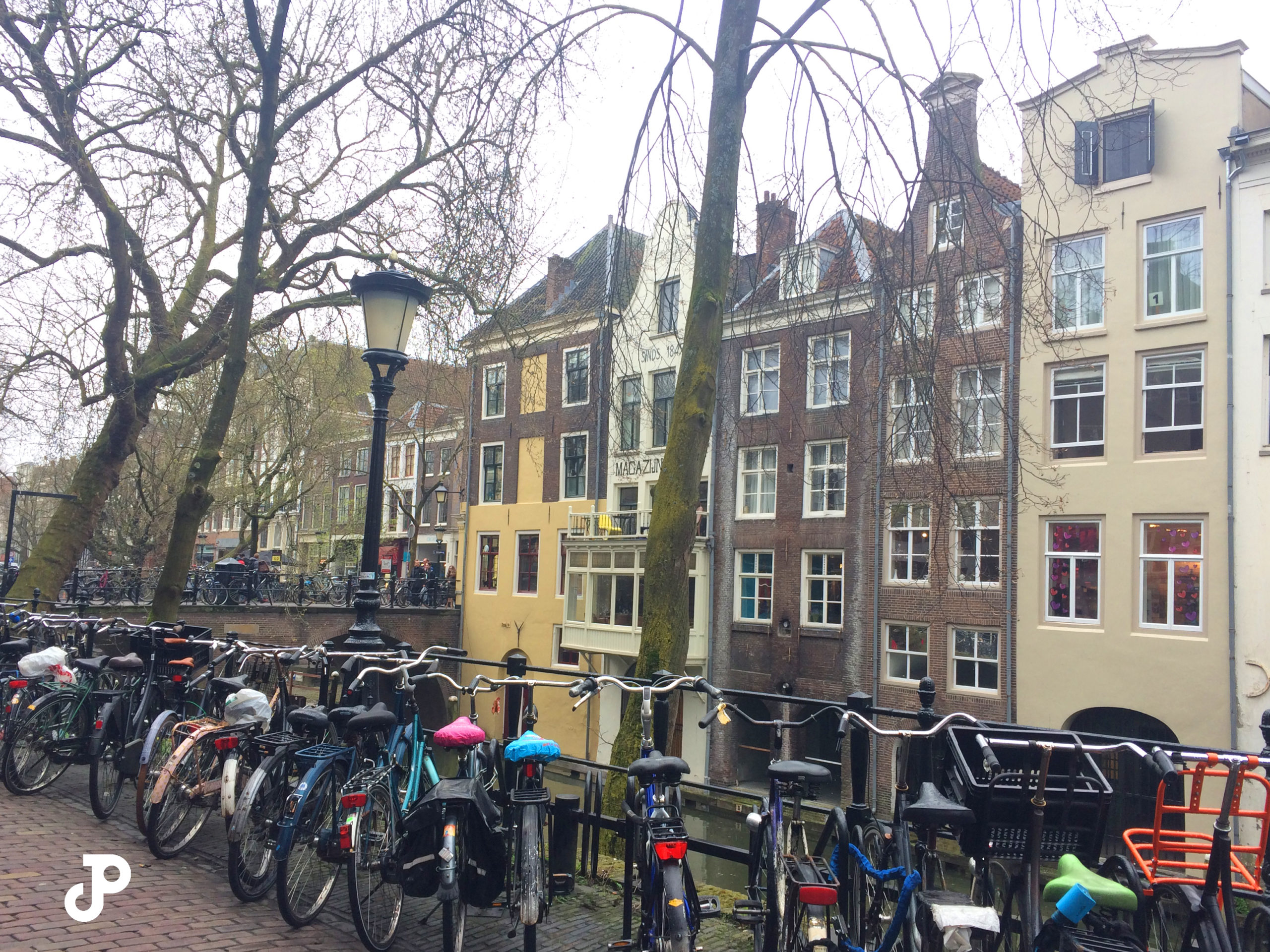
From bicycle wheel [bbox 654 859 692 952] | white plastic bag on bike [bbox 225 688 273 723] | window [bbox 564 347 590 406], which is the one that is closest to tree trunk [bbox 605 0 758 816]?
white plastic bag on bike [bbox 225 688 273 723]

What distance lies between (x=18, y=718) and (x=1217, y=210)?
21127 mm

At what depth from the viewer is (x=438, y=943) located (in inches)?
169

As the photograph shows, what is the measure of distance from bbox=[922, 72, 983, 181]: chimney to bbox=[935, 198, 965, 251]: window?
262mm

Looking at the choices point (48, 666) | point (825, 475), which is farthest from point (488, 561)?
point (48, 666)

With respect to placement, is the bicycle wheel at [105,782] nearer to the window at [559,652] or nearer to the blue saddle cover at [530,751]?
→ the blue saddle cover at [530,751]

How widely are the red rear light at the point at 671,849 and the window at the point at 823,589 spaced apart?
2143 centimetres

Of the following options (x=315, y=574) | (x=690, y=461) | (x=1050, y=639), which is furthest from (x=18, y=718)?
(x=315, y=574)

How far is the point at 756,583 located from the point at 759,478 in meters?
2.88

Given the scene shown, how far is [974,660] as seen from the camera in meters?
21.7

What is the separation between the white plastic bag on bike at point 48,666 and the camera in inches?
277

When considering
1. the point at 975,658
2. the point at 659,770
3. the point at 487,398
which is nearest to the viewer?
the point at 659,770

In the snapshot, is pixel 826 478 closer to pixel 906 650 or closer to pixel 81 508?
pixel 906 650

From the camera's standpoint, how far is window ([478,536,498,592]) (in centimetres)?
3516

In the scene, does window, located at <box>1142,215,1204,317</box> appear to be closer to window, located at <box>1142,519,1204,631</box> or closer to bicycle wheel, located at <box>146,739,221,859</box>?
window, located at <box>1142,519,1204,631</box>
